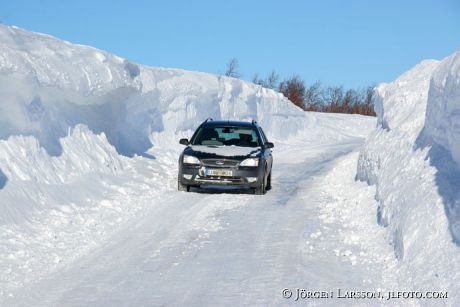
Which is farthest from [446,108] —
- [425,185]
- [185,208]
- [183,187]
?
[183,187]

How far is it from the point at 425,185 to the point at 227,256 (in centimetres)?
286

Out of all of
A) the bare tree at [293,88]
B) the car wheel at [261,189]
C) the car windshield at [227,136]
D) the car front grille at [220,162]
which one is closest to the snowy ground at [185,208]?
the car wheel at [261,189]

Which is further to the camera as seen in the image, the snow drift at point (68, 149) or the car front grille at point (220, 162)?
the car front grille at point (220, 162)

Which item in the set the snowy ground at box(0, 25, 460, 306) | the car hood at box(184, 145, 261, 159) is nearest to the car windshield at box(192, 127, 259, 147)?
the car hood at box(184, 145, 261, 159)

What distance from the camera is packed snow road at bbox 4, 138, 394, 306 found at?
6.80m

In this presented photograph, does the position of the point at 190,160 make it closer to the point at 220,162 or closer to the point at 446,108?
the point at 220,162

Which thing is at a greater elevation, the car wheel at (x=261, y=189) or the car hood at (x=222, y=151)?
the car hood at (x=222, y=151)

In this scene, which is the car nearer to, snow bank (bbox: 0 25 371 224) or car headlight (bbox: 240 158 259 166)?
car headlight (bbox: 240 158 259 166)

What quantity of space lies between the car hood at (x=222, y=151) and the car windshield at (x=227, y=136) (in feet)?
0.90

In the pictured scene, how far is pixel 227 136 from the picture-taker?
15117 millimetres

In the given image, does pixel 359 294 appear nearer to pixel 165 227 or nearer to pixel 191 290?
pixel 191 290

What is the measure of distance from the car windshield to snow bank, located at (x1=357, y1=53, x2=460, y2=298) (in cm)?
269

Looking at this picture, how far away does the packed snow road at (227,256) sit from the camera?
6801 millimetres

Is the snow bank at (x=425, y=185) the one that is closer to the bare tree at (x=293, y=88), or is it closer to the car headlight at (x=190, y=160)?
the car headlight at (x=190, y=160)
